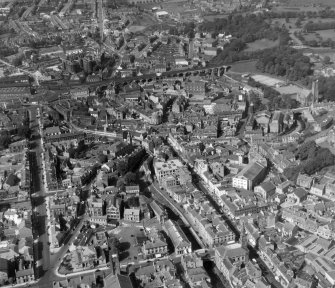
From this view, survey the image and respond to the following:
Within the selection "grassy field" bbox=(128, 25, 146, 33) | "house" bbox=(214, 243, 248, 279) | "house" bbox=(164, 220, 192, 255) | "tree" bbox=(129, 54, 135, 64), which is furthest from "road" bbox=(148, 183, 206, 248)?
"grassy field" bbox=(128, 25, 146, 33)

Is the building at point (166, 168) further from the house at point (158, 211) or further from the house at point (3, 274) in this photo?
the house at point (3, 274)

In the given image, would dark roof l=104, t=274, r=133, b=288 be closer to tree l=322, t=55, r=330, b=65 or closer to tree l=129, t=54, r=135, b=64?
tree l=129, t=54, r=135, b=64

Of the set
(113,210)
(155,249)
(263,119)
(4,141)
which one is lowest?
(155,249)

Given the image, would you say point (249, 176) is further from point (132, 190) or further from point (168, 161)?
point (132, 190)

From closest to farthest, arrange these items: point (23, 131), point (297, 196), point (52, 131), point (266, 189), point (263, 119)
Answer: point (297, 196)
point (266, 189)
point (23, 131)
point (52, 131)
point (263, 119)

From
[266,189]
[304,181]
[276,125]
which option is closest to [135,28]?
[276,125]

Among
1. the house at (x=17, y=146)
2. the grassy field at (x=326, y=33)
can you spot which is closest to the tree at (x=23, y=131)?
the house at (x=17, y=146)
